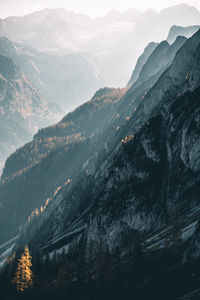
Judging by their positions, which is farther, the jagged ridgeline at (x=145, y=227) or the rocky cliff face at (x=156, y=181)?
the rocky cliff face at (x=156, y=181)

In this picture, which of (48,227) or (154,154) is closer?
(154,154)

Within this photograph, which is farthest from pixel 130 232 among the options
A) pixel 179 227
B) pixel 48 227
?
pixel 48 227

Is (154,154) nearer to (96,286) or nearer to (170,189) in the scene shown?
(170,189)

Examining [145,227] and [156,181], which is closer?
[145,227]

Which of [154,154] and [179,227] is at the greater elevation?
[154,154]

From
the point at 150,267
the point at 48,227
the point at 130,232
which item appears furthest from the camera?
the point at 48,227

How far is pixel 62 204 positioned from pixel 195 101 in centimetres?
9160

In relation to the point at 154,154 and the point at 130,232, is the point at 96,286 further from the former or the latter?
the point at 154,154

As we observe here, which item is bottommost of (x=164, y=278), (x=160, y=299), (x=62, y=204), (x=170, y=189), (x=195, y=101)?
(x=160, y=299)

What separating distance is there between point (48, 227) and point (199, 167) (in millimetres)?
92826

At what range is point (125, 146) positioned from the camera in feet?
295

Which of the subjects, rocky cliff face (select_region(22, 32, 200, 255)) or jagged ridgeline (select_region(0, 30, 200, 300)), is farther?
rocky cliff face (select_region(22, 32, 200, 255))

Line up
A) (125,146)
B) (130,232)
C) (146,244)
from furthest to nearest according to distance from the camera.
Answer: (125,146)
(130,232)
(146,244)

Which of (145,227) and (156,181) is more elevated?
(156,181)
